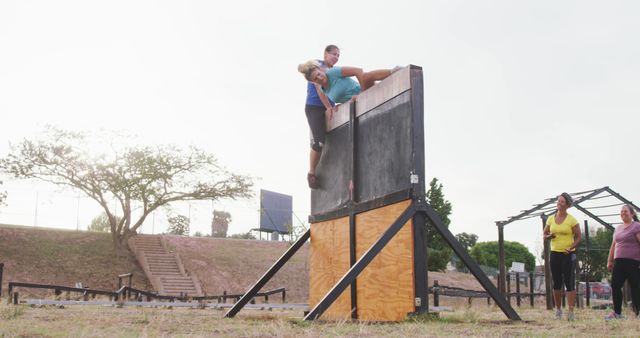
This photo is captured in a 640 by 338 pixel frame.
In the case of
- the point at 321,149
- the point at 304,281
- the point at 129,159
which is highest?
the point at 129,159

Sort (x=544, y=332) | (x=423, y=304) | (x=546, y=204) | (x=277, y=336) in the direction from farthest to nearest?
(x=546, y=204) → (x=423, y=304) → (x=544, y=332) → (x=277, y=336)

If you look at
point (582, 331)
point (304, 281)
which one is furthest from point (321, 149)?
point (304, 281)

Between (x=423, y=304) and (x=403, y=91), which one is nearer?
(x=423, y=304)

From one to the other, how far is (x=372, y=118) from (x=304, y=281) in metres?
28.9

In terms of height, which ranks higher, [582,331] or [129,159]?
[129,159]

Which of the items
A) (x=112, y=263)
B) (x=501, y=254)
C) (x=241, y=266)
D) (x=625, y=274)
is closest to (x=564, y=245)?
(x=625, y=274)

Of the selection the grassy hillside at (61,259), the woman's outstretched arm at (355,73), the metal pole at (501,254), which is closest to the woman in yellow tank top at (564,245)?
the woman's outstretched arm at (355,73)

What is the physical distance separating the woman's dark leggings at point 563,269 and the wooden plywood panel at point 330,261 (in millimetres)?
2780

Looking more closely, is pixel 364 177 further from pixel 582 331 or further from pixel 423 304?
pixel 582 331

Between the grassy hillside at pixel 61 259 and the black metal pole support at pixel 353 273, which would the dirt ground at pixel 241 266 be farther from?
the black metal pole support at pixel 353 273

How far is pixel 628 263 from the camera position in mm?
7695

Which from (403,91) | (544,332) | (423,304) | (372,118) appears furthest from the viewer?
(372,118)

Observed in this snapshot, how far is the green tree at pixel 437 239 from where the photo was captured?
45094 millimetres

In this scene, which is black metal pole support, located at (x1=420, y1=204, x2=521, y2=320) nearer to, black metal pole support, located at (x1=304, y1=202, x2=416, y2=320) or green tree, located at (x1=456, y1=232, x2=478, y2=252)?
black metal pole support, located at (x1=304, y1=202, x2=416, y2=320)
